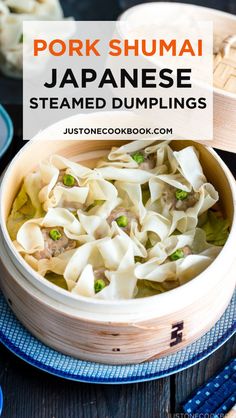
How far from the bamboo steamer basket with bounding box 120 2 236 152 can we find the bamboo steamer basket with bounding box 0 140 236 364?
186mm

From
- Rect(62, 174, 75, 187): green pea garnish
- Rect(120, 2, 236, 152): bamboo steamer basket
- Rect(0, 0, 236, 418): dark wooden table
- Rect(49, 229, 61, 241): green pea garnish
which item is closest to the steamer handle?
Rect(120, 2, 236, 152): bamboo steamer basket

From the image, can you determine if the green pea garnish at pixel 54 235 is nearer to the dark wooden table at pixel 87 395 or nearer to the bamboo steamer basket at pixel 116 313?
the bamboo steamer basket at pixel 116 313

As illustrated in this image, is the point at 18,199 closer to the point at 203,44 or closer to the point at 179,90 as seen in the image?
the point at 179,90

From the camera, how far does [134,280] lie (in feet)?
4.78

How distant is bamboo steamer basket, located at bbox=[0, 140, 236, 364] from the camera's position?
4.35 ft

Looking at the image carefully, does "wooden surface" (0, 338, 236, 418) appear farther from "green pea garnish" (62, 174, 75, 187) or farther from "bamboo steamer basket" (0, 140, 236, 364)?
"green pea garnish" (62, 174, 75, 187)

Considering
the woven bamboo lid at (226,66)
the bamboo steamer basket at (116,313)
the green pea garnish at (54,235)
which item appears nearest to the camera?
the bamboo steamer basket at (116,313)

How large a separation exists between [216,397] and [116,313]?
30 centimetres

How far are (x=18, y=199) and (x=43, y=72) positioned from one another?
0.86 m

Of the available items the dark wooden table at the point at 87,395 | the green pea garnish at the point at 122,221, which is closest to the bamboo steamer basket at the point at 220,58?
the green pea garnish at the point at 122,221

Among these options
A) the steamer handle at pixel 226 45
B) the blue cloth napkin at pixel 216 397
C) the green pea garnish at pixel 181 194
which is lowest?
the blue cloth napkin at pixel 216 397

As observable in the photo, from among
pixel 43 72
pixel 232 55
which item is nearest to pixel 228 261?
pixel 232 55

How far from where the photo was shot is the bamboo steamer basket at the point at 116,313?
1325 millimetres

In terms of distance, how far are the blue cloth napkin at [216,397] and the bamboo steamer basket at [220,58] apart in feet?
1.77
